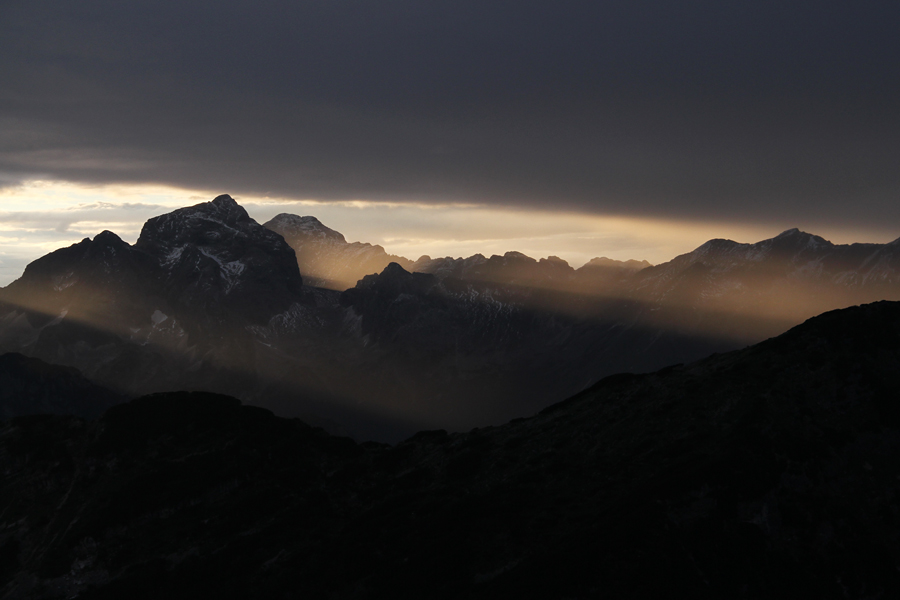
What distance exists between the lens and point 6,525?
4737 inches

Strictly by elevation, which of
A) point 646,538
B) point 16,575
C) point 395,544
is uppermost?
point 646,538

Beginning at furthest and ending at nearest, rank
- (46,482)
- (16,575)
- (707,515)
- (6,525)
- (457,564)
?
(46,482)
(6,525)
(16,575)
(457,564)
(707,515)

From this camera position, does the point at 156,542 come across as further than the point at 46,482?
No

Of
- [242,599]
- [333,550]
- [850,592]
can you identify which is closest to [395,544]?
[333,550]

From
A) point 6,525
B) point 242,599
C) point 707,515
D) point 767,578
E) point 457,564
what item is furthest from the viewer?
point 6,525

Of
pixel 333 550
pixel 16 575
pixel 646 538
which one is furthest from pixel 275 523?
pixel 646 538

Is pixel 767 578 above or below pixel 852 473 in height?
below

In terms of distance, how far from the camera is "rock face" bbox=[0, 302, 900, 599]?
81438 mm

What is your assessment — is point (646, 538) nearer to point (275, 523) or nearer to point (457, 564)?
point (457, 564)

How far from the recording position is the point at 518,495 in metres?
104

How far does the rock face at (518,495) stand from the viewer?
81438 mm

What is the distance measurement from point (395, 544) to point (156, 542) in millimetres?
36598

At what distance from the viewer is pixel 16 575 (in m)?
108

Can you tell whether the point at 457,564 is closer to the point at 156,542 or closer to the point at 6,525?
the point at 156,542
